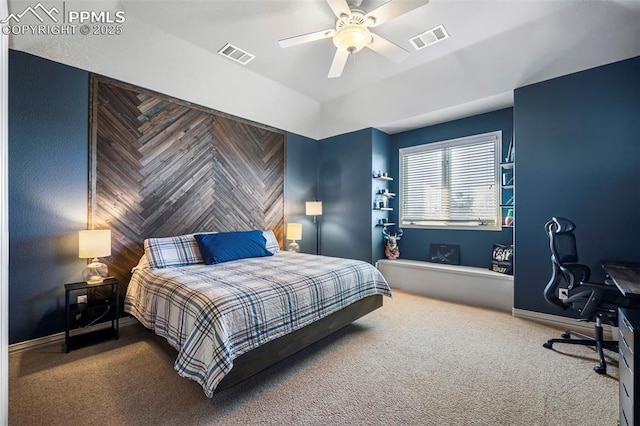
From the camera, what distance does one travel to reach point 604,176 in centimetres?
282

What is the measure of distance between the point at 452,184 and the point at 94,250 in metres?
4.82

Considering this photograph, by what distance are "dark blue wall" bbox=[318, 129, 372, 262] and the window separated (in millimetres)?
753

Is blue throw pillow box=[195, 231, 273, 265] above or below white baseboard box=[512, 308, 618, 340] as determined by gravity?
above

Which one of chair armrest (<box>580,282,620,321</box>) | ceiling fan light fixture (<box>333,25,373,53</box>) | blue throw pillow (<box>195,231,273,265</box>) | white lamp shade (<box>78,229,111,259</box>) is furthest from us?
blue throw pillow (<box>195,231,273,265</box>)

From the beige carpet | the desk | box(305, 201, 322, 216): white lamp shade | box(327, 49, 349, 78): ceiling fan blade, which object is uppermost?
box(327, 49, 349, 78): ceiling fan blade

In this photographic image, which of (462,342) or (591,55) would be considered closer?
(462,342)

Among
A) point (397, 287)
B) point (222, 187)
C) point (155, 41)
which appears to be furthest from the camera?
point (397, 287)

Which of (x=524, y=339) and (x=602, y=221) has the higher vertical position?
(x=602, y=221)

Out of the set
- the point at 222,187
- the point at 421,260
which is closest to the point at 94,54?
the point at 222,187

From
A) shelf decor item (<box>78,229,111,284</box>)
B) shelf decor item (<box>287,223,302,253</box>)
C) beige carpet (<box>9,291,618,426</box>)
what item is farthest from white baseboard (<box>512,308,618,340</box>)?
shelf decor item (<box>78,229,111,284</box>)

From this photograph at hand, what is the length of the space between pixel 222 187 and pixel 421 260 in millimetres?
3537

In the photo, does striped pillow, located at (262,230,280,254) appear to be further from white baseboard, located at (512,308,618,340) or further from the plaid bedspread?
white baseboard, located at (512,308,618,340)

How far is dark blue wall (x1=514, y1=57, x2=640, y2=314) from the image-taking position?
8.93 ft

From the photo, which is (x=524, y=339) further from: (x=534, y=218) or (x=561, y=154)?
(x=561, y=154)
